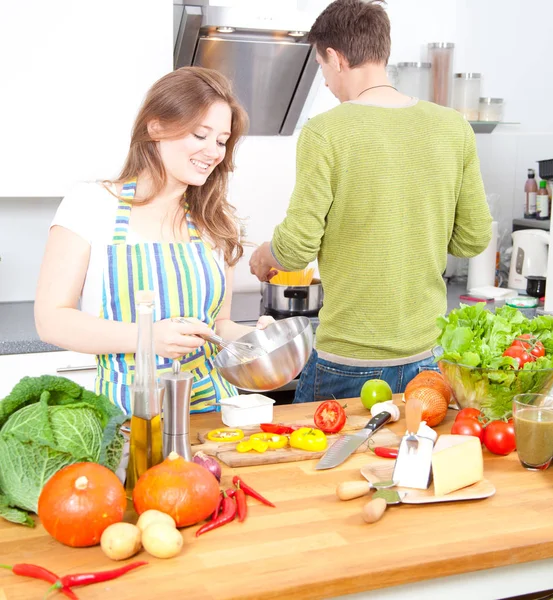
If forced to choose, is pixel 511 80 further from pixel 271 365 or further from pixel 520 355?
pixel 271 365

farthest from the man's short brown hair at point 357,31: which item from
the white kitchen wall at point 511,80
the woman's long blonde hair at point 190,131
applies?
the white kitchen wall at point 511,80

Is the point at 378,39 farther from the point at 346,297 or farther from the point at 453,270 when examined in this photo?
the point at 453,270

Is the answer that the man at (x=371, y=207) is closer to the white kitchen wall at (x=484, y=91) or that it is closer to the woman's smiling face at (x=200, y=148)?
the woman's smiling face at (x=200, y=148)

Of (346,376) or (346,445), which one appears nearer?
(346,445)

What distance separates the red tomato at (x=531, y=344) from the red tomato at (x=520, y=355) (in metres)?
0.01

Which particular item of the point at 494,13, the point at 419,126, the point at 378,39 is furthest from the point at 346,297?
the point at 494,13

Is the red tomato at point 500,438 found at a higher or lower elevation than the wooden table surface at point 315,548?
Answer: higher

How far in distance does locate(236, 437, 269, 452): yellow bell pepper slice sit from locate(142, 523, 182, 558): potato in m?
0.40

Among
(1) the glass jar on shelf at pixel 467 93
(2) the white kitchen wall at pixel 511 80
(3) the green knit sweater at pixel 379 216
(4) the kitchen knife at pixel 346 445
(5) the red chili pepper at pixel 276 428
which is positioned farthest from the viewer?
(2) the white kitchen wall at pixel 511 80

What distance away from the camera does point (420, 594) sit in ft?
3.97

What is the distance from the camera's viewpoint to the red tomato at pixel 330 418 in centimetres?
171

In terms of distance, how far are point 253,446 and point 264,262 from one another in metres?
0.88

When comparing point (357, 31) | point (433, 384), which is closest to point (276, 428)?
point (433, 384)

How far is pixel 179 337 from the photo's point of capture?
1611mm
